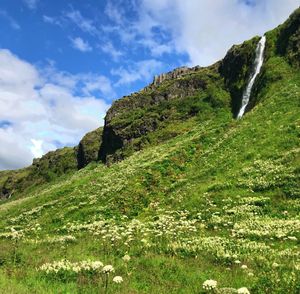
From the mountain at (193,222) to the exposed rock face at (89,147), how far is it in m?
64.3

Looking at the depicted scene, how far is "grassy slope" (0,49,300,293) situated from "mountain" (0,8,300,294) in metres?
0.07

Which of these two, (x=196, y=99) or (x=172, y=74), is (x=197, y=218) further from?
(x=172, y=74)

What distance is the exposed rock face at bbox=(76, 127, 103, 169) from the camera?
427ft

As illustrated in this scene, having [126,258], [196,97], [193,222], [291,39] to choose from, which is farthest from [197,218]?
[196,97]

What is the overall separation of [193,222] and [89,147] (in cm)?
11340

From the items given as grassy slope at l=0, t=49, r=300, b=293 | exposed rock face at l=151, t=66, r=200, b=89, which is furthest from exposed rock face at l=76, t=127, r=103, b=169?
grassy slope at l=0, t=49, r=300, b=293

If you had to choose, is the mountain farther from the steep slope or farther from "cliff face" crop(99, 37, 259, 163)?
the steep slope

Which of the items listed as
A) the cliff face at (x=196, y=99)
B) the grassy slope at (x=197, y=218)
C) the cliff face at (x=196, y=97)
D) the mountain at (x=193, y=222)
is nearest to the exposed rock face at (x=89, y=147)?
the cliff face at (x=196, y=99)

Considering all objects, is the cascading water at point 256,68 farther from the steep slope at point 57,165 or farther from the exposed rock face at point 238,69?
the steep slope at point 57,165

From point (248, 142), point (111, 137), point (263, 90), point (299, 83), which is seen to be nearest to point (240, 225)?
point (248, 142)

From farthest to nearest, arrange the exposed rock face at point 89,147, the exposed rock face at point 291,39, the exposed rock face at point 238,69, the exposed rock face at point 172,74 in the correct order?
the exposed rock face at point 172,74 → the exposed rock face at point 89,147 → the exposed rock face at point 238,69 → the exposed rock face at point 291,39

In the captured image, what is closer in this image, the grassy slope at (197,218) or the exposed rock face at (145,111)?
the grassy slope at (197,218)

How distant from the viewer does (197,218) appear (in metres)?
25.8

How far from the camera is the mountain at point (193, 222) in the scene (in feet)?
46.3
